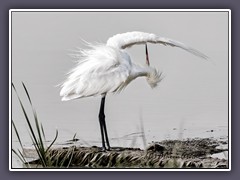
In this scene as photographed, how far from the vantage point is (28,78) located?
2.20 meters

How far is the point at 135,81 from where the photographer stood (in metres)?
2.20

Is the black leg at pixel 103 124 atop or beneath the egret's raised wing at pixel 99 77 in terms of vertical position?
beneath

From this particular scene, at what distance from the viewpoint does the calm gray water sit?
220cm

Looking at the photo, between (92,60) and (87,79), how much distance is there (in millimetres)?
93

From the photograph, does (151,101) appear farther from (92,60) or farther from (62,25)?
(62,25)

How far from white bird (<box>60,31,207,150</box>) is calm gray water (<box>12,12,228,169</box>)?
29mm

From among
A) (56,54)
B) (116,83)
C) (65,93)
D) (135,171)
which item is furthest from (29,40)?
(135,171)

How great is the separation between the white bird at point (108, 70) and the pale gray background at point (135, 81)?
0.09 ft

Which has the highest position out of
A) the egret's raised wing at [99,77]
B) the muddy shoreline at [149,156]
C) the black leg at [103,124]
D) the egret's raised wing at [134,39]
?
the egret's raised wing at [134,39]

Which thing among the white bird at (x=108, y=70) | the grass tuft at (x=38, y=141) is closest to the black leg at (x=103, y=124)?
the white bird at (x=108, y=70)

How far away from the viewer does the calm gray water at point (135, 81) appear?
2197mm

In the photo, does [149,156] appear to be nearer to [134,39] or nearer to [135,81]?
[135,81]

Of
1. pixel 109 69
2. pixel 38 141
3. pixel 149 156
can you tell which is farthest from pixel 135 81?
pixel 38 141

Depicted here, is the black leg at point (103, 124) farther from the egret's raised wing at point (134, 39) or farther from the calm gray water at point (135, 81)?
the egret's raised wing at point (134, 39)
